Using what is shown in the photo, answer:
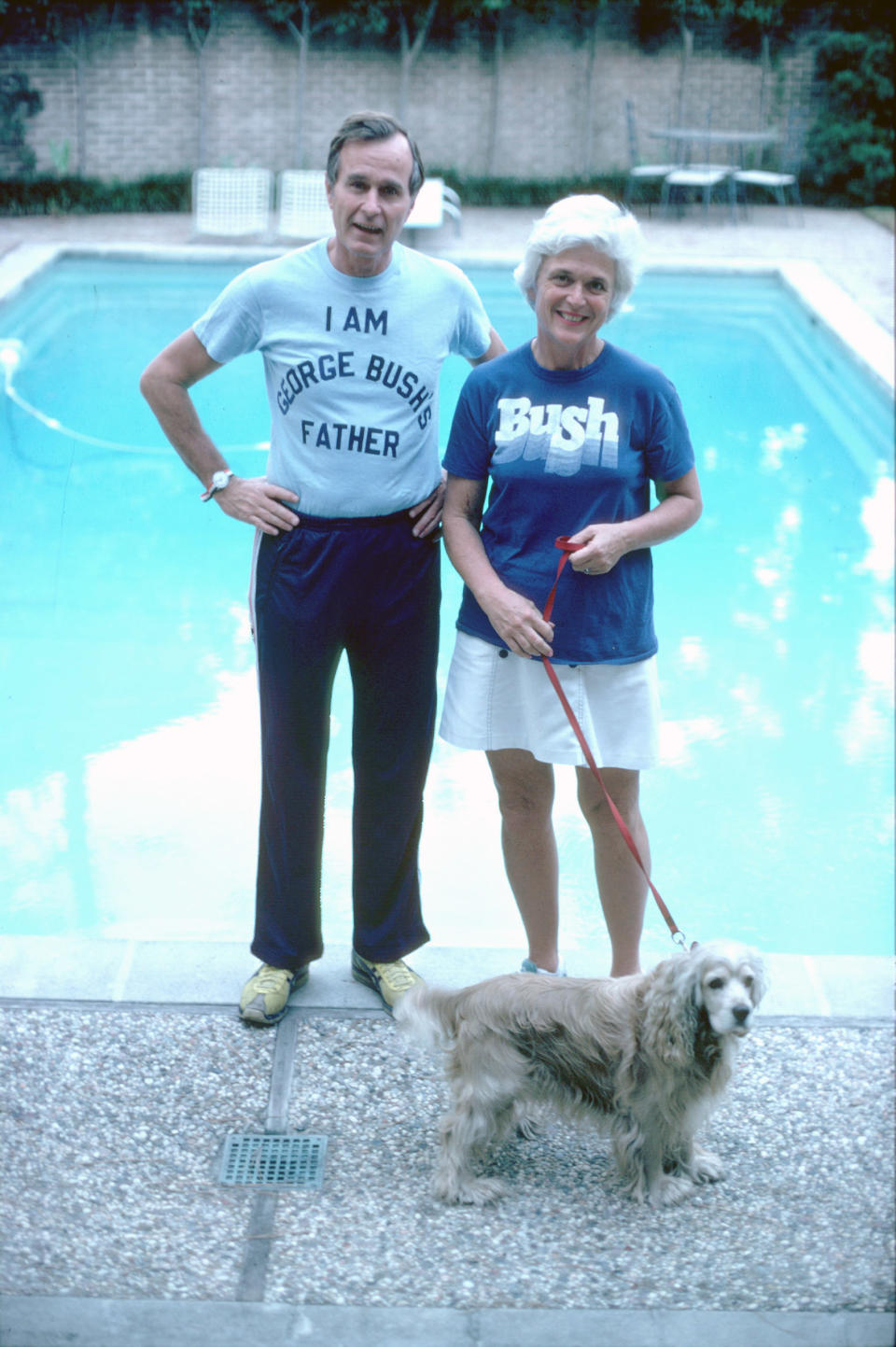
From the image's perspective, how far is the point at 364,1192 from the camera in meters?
2.56

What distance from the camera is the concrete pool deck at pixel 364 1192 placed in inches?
88.2

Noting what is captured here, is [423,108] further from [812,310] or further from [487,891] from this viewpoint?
[487,891]

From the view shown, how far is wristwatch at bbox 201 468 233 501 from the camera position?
2.92m

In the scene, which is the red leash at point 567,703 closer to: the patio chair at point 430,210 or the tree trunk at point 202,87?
the patio chair at point 430,210

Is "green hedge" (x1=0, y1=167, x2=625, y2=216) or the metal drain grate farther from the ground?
the metal drain grate

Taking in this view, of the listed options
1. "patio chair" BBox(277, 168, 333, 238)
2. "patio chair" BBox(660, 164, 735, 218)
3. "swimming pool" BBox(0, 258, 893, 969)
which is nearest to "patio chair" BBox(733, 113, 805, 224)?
"patio chair" BBox(660, 164, 735, 218)

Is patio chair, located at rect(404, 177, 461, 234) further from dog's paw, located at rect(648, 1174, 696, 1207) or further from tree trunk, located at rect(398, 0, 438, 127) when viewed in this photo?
dog's paw, located at rect(648, 1174, 696, 1207)

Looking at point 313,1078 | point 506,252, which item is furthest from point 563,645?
point 506,252

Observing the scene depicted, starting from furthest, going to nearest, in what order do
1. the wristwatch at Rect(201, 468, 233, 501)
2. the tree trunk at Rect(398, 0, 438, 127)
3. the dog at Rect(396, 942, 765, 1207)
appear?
1. the tree trunk at Rect(398, 0, 438, 127)
2. the wristwatch at Rect(201, 468, 233, 501)
3. the dog at Rect(396, 942, 765, 1207)

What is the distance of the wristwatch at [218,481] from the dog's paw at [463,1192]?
149 cm

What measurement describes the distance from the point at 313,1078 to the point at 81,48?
685 inches

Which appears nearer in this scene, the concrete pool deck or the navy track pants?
the concrete pool deck

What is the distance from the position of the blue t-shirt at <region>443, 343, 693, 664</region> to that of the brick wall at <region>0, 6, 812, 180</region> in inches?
649

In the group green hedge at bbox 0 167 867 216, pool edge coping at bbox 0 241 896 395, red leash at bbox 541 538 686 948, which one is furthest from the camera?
green hedge at bbox 0 167 867 216
